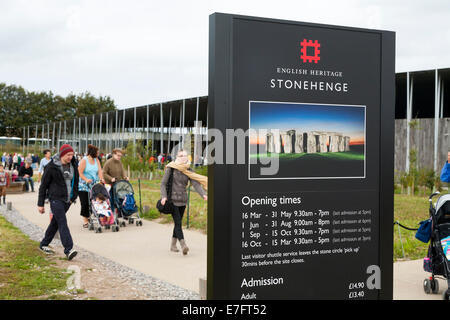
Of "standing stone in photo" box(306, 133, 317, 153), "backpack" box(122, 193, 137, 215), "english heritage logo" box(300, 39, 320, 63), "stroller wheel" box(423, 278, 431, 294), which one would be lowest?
"stroller wheel" box(423, 278, 431, 294)

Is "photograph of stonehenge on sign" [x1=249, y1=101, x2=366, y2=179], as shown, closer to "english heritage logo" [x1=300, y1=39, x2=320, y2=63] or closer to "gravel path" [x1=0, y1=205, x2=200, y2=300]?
"english heritage logo" [x1=300, y1=39, x2=320, y2=63]

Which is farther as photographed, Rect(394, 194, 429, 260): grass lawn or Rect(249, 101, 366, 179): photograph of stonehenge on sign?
Rect(394, 194, 429, 260): grass lawn

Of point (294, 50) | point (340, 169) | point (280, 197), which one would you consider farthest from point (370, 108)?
point (280, 197)

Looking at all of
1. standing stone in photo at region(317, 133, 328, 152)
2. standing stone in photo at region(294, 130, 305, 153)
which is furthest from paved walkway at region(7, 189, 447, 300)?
standing stone in photo at region(294, 130, 305, 153)

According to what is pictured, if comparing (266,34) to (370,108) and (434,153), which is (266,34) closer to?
(370,108)

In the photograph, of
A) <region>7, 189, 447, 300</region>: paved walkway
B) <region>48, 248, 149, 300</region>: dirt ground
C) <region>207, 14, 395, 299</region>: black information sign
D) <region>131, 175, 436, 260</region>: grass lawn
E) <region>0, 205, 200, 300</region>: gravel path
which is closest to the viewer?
<region>207, 14, 395, 299</region>: black information sign

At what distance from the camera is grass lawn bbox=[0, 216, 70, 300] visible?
5.94 m

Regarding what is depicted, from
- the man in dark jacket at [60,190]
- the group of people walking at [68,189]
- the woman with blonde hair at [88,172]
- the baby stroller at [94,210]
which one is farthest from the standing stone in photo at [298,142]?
the baby stroller at [94,210]

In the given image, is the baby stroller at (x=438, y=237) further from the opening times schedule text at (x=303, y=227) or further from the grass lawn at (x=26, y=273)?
the grass lawn at (x=26, y=273)

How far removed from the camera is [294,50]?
3.49m

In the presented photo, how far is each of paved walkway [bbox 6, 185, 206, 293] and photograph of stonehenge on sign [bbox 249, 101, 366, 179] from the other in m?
3.33

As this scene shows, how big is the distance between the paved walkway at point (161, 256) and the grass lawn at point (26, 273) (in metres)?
1.09

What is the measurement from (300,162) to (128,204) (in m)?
8.89

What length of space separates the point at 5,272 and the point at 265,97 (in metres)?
5.37
